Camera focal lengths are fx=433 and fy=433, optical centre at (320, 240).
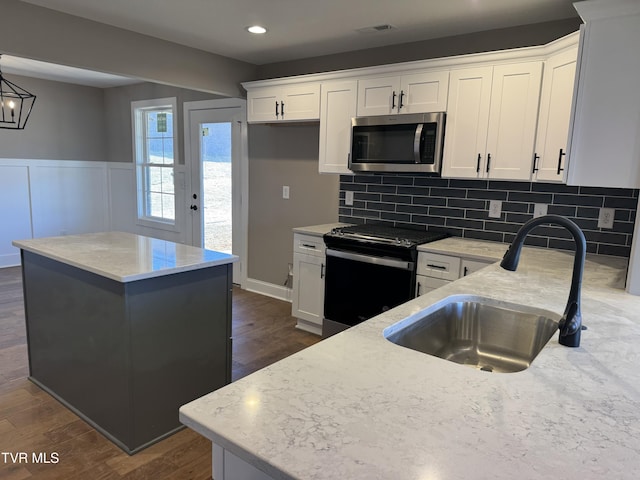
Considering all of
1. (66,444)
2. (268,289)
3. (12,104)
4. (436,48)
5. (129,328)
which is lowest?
(66,444)

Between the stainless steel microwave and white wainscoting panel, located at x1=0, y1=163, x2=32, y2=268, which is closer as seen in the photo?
the stainless steel microwave

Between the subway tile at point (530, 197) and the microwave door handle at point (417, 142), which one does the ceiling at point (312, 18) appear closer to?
the microwave door handle at point (417, 142)

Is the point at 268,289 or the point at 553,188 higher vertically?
the point at 553,188

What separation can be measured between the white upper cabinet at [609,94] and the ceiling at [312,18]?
847 millimetres

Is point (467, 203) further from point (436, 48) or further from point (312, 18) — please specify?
point (312, 18)

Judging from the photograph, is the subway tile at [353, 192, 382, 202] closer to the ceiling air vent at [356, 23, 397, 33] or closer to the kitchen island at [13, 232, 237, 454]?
the ceiling air vent at [356, 23, 397, 33]

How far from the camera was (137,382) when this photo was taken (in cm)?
204

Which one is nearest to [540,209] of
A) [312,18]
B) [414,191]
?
[414,191]

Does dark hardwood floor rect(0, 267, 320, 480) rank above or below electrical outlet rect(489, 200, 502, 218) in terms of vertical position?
below

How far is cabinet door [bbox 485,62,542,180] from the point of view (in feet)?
8.63

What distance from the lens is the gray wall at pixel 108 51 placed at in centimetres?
280

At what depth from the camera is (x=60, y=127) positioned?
5.90 m

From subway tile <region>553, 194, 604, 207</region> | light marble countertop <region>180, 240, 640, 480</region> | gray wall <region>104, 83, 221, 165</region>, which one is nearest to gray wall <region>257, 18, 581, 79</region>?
subway tile <region>553, 194, 604, 207</region>

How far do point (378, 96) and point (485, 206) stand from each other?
1.13 m
